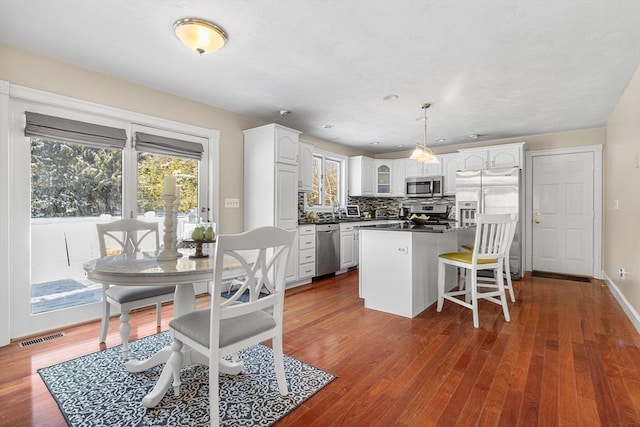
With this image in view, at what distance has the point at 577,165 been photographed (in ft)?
16.1

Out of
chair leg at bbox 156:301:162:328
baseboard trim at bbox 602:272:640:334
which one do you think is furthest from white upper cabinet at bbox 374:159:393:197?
chair leg at bbox 156:301:162:328

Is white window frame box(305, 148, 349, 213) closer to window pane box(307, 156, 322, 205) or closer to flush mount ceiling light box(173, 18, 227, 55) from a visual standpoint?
window pane box(307, 156, 322, 205)

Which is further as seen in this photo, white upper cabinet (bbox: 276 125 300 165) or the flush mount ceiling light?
white upper cabinet (bbox: 276 125 300 165)

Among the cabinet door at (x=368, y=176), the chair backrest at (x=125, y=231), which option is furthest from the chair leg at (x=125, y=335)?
the cabinet door at (x=368, y=176)

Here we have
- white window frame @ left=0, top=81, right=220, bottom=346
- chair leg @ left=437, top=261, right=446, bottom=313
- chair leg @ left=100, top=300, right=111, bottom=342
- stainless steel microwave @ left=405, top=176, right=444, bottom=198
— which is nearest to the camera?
chair leg @ left=100, top=300, right=111, bottom=342

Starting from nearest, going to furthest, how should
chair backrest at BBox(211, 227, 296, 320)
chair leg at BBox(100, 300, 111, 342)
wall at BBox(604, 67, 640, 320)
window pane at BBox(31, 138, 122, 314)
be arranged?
chair backrest at BBox(211, 227, 296, 320) < chair leg at BBox(100, 300, 111, 342) < window pane at BBox(31, 138, 122, 314) < wall at BBox(604, 67, 640, 320)

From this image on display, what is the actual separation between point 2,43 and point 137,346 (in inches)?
103

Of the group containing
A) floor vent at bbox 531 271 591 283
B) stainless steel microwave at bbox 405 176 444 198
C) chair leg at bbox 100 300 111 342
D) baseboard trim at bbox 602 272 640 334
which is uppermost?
stainless steel microwave at bbox 405 176 444 198

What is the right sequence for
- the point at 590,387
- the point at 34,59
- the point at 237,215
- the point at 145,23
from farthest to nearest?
the point at 237,215 < the point at 34,59 < the point at 145,23 < the point at 590,387

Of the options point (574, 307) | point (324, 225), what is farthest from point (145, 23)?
point (574, 307)

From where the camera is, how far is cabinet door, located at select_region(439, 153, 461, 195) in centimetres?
576

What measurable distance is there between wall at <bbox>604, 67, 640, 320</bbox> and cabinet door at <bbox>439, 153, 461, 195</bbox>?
2081 mm

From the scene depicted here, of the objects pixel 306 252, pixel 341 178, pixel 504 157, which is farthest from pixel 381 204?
pixel 306 252

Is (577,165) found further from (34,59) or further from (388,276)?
(34,59)
